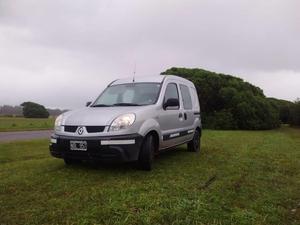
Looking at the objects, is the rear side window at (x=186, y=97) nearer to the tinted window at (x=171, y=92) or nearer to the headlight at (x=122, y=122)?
the tinted window at (x=171, y=92)

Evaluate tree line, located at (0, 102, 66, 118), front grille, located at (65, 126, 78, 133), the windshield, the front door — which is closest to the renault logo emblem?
front grille, located at (65, 126, 78, 133)

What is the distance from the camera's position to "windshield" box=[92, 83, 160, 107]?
26.8ft

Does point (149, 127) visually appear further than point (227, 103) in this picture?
No

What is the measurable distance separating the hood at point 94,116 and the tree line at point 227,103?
21.2 metres

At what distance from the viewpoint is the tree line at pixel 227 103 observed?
28.7 meters

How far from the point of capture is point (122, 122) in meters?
6.98

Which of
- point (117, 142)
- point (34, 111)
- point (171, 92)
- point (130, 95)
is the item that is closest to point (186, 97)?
point (171, 92)

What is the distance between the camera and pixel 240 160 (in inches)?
379

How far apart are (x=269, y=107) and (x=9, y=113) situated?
41.0 metres

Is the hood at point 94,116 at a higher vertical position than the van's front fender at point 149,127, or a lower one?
higher

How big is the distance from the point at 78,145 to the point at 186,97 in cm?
382

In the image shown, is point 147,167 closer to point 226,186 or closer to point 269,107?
point 226,186

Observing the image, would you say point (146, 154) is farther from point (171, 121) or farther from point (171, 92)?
point (171, 92)

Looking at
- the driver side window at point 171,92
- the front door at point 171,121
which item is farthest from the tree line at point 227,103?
the front door at point 171,121
